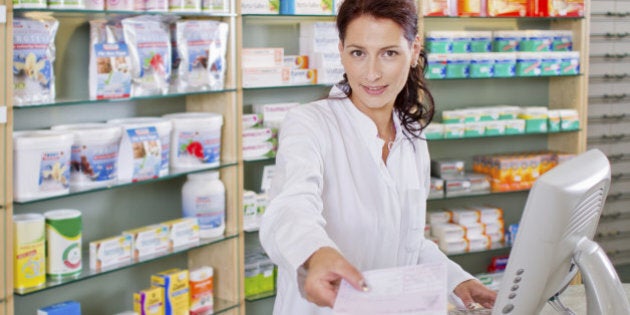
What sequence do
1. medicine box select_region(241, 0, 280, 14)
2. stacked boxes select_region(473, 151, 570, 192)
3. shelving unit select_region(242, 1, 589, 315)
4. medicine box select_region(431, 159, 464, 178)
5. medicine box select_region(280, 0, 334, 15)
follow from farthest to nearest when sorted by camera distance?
shelving unit select_region(242, 1, 589, 315), stacked boxes select_region(473, 151, 570, 192), medicine box select_region(431, 159, 464, 178), medicine box select_region(280, 0, 334, 15), medicine box select_region(241, 0, 280, 14)

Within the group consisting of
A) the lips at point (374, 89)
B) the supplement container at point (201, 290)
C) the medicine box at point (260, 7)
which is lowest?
the supplement container at point (201, 290)

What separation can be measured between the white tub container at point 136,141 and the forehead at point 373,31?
1948mm

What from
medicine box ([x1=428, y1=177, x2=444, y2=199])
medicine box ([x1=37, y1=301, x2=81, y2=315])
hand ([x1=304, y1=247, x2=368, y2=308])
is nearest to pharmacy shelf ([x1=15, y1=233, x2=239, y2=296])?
medicine box ([x1=37, y1=301, x2=81, y2=315])

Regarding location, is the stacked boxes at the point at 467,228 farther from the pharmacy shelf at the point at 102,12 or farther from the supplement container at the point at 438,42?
the pharmacy shelf at the point at 102,12

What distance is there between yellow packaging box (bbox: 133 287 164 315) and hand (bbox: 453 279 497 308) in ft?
7.27

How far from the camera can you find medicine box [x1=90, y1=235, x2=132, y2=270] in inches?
151

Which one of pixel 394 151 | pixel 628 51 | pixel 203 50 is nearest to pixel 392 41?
pixel 394 151

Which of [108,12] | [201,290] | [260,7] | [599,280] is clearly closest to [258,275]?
[201,290]

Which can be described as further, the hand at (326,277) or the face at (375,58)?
the face at (375,58)

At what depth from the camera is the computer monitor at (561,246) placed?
4.58ft

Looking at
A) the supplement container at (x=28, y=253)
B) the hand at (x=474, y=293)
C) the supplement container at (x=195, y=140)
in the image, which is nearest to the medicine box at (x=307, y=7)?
the supplement container at (x=195, y=140)

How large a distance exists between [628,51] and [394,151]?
4.50 meters

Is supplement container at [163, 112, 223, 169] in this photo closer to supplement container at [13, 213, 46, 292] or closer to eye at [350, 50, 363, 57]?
supplement container at [13, 213, 46, 292]

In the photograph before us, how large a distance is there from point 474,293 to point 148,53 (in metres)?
2.26
